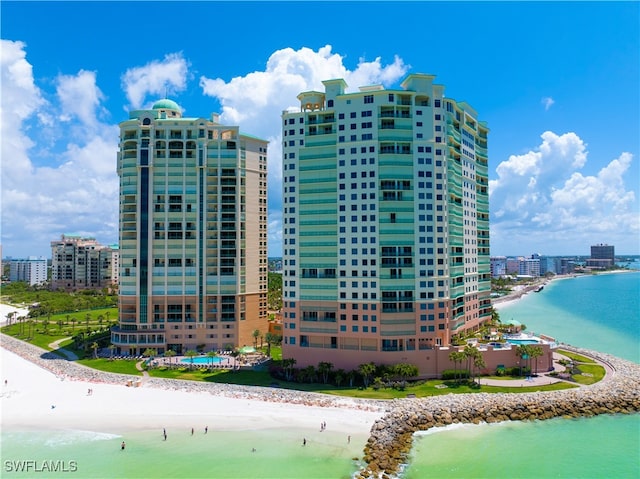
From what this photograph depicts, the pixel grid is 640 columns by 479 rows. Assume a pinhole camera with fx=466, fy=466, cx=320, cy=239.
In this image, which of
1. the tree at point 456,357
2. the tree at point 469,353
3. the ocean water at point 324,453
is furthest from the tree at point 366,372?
the ocean water at point 324,453

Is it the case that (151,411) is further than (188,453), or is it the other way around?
(151,411)

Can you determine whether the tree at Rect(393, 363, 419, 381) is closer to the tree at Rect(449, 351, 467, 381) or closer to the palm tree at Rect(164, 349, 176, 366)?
the tree at Rect(449, 351, 467, 381)

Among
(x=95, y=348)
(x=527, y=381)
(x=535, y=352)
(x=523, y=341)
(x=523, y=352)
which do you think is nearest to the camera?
(x=527, y=381)

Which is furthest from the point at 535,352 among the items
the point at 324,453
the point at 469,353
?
the point at 324,453

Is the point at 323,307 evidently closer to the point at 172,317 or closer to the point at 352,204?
the point at 352,204

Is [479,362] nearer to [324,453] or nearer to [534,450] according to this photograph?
[534,450]

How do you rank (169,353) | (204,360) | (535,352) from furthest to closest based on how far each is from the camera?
(204,360), (169,353), (535,352)

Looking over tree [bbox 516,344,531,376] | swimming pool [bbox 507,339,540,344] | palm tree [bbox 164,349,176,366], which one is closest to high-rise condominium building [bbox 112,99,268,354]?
palm tree [bbox 164,349,176,366]

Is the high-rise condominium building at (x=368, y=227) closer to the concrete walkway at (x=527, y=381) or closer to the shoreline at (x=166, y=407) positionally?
the concrete walkway at (x=527, y=381)
